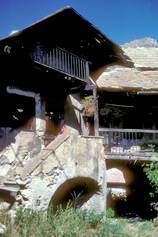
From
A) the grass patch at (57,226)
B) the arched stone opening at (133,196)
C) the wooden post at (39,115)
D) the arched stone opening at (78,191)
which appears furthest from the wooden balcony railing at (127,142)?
the grass patch at (57,226)

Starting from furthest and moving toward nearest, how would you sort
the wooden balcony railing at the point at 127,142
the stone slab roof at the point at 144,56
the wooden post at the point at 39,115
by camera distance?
the stone slab roof at the point at 144,56
the wooden balcony railing at the point at 127,142
the wooden post at the point at 39,115

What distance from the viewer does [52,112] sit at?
51.6 feet

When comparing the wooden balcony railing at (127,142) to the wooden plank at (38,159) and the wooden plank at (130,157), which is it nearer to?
the wooden plank at (130,157)

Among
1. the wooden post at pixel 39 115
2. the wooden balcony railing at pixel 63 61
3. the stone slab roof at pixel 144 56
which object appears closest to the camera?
the wooden balcony railing at pixel 63 61

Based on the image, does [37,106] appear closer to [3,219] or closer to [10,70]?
[10,70]

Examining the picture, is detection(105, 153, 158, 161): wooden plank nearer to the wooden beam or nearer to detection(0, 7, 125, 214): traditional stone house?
detection(0, 7, 125, 214): traditional stone house

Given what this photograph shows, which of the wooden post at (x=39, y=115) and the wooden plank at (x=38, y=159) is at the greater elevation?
the wooden post at (x=39, y=115)

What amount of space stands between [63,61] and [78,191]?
211 inches

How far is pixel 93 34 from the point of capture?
1355 centimetres

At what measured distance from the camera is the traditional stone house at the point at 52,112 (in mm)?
8992

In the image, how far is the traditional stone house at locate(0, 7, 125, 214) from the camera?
8.99m

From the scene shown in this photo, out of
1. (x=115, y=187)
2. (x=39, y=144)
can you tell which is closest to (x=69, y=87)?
(x=39, y=144)

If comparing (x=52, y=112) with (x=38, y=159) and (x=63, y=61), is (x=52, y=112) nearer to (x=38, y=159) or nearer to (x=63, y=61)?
(x=63, y=61)

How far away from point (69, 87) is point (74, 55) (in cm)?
171
